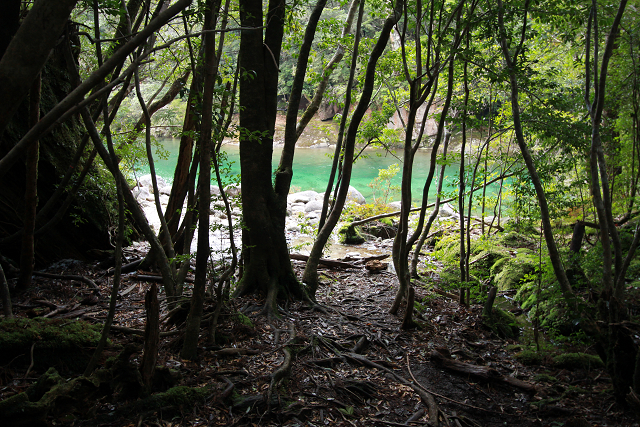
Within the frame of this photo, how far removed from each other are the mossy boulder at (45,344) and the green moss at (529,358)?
438cm

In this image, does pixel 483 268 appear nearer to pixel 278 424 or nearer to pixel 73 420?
pixel 278 424

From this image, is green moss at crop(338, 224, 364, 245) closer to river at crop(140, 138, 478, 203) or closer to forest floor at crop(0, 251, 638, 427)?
forest floor at crop(0, 251, 638, 427)

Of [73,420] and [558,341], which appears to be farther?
[558,341]

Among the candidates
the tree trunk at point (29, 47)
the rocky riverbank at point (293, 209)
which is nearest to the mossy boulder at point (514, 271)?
the rocky riverbank at point (293, 209)

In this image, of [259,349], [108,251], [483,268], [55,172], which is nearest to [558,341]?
[483,268]

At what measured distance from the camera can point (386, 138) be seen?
792cm

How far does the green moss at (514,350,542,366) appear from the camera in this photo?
14.2ft

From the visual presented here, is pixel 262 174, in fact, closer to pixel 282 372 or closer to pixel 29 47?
pixel 282 372

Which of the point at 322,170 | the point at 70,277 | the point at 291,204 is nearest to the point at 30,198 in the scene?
the point at 70,277

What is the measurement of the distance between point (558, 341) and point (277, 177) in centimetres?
428

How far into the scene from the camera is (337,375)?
3570mm

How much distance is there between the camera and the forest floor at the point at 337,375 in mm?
2797

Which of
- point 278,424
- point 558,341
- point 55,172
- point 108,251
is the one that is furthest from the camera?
point 108,251

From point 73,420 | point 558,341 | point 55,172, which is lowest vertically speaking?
point 558,341
